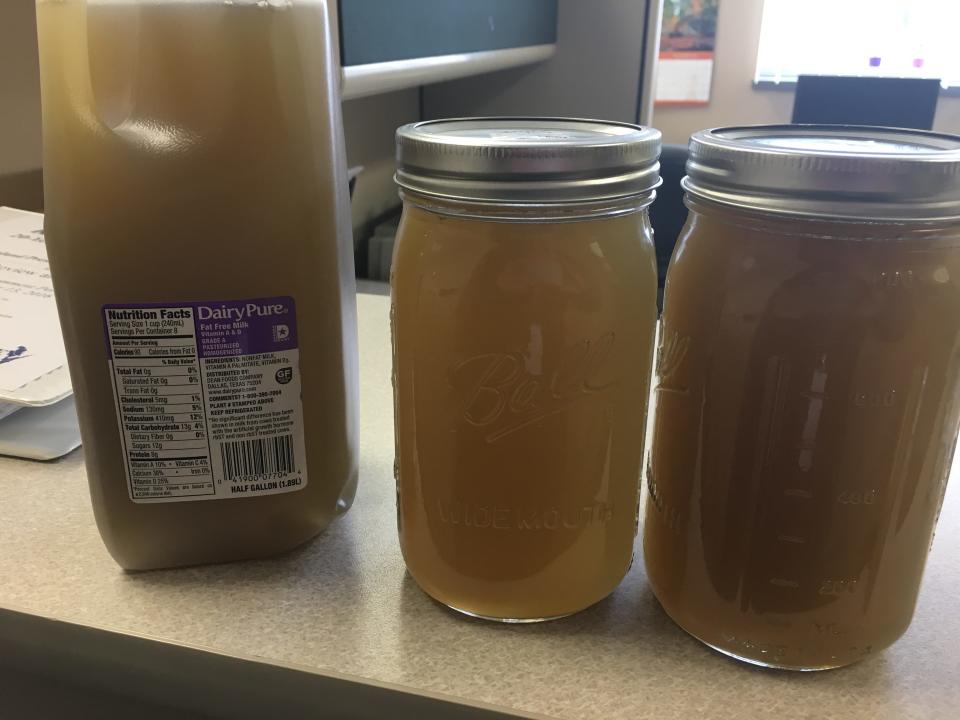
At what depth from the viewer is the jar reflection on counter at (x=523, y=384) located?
1.12ft

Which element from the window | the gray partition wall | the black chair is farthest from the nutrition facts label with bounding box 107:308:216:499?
the window

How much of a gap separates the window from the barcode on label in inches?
121

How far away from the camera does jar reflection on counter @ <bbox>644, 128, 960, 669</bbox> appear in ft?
1.03

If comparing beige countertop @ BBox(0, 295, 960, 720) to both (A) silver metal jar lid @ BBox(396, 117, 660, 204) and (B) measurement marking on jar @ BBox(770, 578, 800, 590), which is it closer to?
(B) measurement marking on jar @ BBox(770, 578, 800, 590)

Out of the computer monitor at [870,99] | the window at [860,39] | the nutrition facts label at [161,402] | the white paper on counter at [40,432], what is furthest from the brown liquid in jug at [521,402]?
the window at [860,39]

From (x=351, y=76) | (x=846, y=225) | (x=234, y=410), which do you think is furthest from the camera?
(x=351, y=76)

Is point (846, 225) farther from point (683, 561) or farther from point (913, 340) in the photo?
point (683, 561)

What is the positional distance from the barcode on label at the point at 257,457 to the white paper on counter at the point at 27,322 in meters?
0.22

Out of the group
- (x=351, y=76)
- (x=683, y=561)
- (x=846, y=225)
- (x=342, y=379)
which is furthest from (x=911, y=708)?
(x=351, y=76)

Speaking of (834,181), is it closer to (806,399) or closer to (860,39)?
(806,399)

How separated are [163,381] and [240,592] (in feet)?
0.41

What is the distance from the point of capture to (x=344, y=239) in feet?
1.46

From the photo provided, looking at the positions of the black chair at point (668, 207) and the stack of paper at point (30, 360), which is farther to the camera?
the black chair at point (668, 207)

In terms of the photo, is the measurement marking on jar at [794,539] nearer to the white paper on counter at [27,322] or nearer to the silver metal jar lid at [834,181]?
the silver metal jar lid at [834,181]
